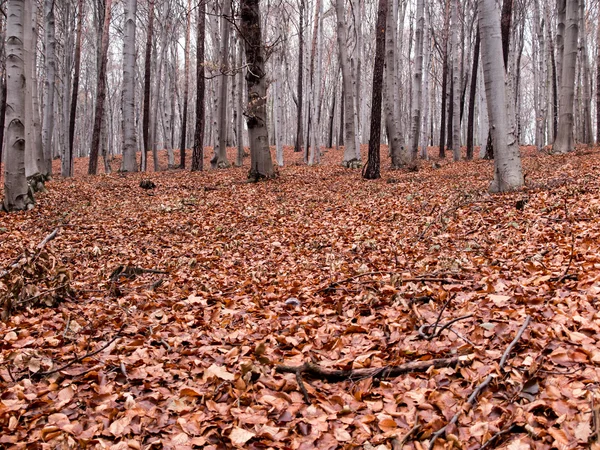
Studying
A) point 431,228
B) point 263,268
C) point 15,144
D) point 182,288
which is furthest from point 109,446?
point 15,144

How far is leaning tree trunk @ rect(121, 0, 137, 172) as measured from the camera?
1346 centimetres

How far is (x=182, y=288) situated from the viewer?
462cm

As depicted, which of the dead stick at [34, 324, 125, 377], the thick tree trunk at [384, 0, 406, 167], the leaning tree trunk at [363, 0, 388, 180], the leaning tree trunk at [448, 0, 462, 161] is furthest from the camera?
the leaning tree trunk at [448, 0, 462, 161]

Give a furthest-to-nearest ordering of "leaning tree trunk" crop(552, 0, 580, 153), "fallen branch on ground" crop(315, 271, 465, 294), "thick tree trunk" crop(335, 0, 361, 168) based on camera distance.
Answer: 1. "thick tree trunk" crop(335, 0, 361, 168)
2. "leaning tree trunk" crop(552, 0, 580, 153)
3. "fallen branch on ground" crop(315, 271, 465, 294)

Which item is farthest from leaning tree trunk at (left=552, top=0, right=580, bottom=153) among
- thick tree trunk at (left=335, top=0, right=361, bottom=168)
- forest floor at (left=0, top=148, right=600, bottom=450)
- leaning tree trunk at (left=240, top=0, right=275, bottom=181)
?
leaning tree trunk at (left=240, top=0, right=275, bottom=181)

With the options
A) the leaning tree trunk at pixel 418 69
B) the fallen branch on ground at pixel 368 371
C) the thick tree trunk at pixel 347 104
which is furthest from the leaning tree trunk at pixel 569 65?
the fallen branch on ground at pixel 368 371

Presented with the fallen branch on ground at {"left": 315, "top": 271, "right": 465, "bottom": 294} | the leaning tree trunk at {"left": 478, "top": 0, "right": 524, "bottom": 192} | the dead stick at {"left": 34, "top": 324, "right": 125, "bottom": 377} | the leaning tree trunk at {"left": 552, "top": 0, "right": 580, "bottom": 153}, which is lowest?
the dead stick at {"left": 34, "top": 324, "right": 125, "bottom": 377}

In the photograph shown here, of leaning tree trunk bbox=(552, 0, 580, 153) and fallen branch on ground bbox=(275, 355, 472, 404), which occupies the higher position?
leaning tree trunk bbox=(552, 0, 580, 153)

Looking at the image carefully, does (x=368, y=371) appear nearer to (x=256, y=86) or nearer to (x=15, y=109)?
(x=15, y=109)

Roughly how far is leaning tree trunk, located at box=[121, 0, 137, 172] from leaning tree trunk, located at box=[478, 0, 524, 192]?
10.6 meters

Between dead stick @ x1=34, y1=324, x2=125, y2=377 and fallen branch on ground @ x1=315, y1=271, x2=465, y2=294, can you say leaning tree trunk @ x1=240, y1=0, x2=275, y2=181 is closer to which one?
fallen branch on ground @ x1=315, y1=271, x2=465, y2=294

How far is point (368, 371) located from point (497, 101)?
228 inches

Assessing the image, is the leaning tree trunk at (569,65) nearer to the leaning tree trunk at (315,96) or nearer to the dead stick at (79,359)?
the leaning tree trunk at (315,96)

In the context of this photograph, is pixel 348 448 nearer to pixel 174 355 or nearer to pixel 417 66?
pixel 174 355
